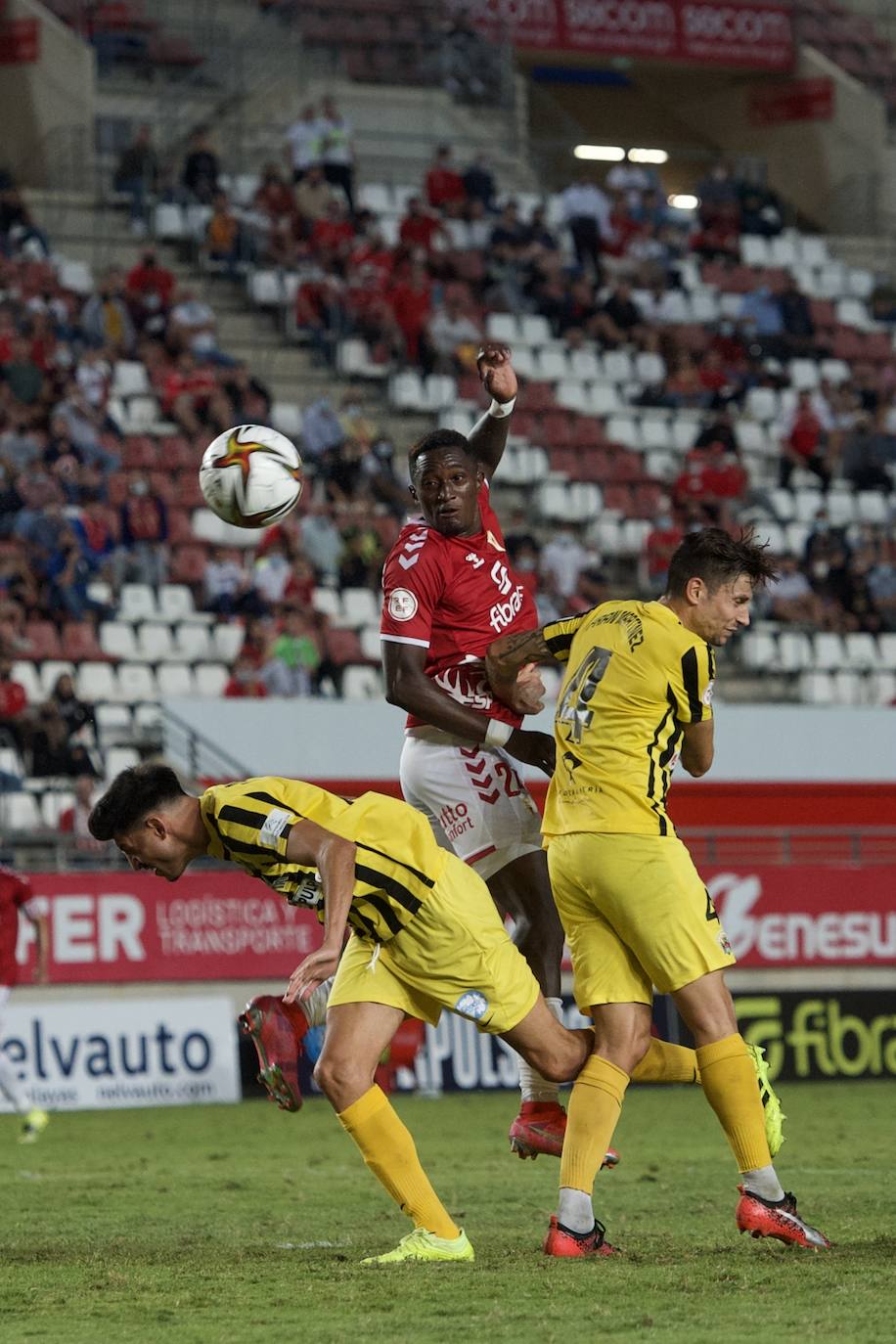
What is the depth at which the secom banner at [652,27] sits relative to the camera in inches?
1202

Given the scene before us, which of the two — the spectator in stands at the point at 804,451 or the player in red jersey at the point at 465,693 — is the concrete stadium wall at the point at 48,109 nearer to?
the spectator in stands at the point at 804,451

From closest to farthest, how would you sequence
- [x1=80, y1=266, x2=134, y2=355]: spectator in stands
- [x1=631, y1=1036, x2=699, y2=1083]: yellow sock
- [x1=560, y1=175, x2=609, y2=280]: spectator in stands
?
1. [x1=631, y1=1036, x2=699, y2=1083]: yellow sock
2. [x1=80, y1=266, x2=134, y2=355]: spectator in stands
3. [x1=560, y1=175, x2=609, y2=280]: spectator in stands

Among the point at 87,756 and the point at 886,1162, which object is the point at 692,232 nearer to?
the point at 87,756

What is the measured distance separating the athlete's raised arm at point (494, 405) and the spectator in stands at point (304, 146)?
17.7 m

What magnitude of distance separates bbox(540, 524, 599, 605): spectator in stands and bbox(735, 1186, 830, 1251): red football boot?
14.2 m

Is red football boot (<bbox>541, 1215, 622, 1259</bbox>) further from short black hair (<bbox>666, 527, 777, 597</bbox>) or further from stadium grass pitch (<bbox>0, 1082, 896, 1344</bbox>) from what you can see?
short black hair (<bbox>666, 527, 777, 597</bbox>)

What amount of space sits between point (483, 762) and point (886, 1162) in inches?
147

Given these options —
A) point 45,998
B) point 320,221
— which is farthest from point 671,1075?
point 320,221

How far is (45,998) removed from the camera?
15.5 m

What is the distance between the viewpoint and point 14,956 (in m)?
13.5

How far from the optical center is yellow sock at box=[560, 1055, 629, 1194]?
7.00 metres

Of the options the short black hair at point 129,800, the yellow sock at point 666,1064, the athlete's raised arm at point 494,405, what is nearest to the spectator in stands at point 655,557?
the athlete's raised arm at point 494,405

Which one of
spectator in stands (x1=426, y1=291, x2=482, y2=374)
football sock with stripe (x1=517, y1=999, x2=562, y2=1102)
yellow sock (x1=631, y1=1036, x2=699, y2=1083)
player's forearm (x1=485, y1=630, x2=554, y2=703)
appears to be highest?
spectator in stands (x1=426, y1=291, x2=482, y2=374)

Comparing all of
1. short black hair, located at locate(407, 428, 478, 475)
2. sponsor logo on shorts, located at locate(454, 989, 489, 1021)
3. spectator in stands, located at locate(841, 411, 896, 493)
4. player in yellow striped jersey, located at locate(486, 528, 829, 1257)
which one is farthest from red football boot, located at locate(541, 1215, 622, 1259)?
spectator in stands, located at locate(841, 411, 896, 493)
